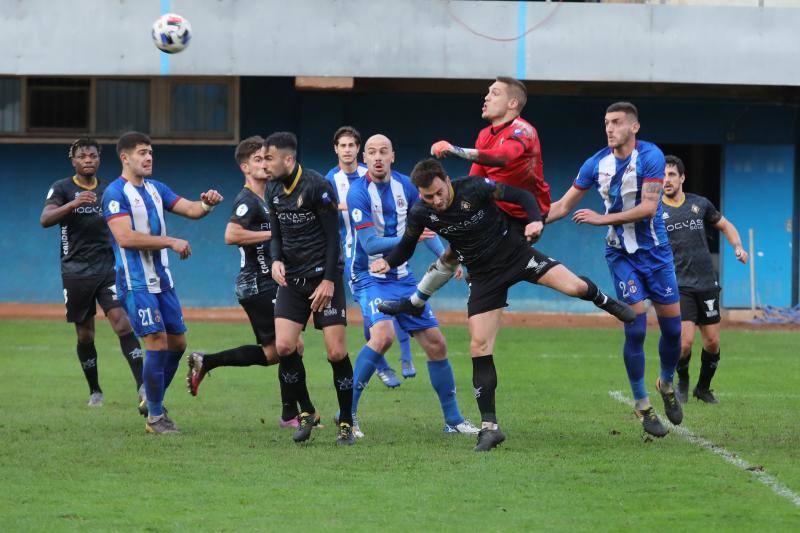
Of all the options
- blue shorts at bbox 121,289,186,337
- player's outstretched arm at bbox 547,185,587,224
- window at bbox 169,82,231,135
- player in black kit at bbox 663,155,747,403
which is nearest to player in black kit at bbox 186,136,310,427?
blue shorts at bbox 121,289,186,337

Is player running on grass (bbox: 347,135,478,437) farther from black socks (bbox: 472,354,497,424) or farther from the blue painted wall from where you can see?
the blue painted wall

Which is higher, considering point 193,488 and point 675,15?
point 675,15

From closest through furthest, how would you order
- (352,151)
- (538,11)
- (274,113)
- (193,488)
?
(193,488), (352,151), (538,11), (274,113)

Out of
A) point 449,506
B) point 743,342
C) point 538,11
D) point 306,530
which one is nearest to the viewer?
point 306,530

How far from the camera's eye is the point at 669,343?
406 inches

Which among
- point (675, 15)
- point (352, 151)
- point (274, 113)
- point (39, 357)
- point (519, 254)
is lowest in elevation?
point (39, 357)

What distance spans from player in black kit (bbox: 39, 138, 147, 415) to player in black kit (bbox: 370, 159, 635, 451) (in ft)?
13.0

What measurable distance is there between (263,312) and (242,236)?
2.14 ft

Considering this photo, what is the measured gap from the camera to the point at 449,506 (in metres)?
7.13

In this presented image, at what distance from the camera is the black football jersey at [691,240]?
12.6 metres

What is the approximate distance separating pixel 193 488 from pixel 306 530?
133 cm

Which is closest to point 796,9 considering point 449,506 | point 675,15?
point 675,15

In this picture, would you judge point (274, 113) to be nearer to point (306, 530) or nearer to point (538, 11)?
point (538, 11)

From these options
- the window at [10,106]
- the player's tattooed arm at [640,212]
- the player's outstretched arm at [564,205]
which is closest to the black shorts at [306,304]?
the player's outstretched arm at [564,205]
